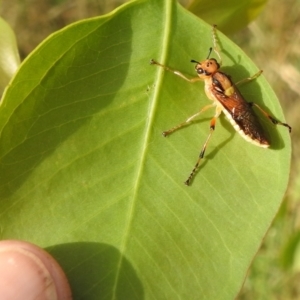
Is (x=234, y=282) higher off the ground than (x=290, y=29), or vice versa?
(x=234, y=282)

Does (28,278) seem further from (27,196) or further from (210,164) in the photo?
(210,164)

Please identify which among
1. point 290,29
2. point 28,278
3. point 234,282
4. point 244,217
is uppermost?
point 244,217

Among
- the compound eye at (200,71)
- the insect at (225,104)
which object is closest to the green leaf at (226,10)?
the insect at (225,104)

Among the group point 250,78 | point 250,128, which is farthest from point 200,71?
point 250,128

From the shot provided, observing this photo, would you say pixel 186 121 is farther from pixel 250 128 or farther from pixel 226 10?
pixel 226 10

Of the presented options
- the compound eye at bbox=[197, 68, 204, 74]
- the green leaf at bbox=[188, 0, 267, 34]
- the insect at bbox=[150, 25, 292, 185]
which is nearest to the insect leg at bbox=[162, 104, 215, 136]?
the insect at bbox=[150, 25, 292, 185]

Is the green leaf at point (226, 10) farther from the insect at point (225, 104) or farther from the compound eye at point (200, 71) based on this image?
the compound eye at point (200, 71)

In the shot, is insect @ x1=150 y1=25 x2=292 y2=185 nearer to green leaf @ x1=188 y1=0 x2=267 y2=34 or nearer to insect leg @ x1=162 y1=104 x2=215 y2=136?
insect leg @ x1=162 y1=104 x2=215 y2=136

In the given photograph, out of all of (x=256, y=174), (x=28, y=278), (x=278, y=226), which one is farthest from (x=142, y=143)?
(x=278, y=226)
